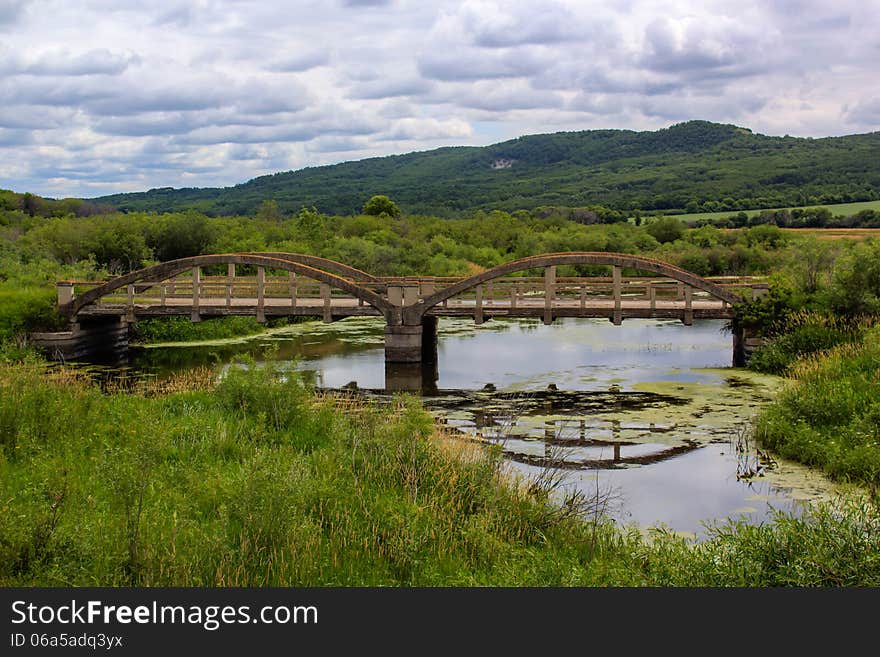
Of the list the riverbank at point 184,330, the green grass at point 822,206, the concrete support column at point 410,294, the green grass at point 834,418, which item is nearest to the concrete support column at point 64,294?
the riverbank at point 184,330

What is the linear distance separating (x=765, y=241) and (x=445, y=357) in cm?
3899

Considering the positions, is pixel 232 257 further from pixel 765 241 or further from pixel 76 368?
pixel 765 241

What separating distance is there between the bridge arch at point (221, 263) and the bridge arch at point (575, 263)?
994mm

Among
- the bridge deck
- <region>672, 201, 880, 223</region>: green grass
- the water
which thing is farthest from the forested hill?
the bridge deck

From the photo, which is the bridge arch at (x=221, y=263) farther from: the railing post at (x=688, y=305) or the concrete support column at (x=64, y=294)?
the railing post at (x=688, y=305)

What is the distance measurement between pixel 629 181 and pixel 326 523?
14321cm

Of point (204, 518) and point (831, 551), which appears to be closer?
point (831, 551)

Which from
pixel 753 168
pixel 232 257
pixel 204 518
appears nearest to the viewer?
pixel 204 518

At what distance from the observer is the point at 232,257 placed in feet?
104

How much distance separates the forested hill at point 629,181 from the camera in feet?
392

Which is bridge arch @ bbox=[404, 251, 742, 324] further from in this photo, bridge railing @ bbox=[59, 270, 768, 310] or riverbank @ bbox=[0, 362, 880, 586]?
riverbank @ bbox=[0, 362, 880, 586]

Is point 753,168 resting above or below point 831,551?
above

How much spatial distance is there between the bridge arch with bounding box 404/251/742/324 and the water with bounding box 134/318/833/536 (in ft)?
6.41

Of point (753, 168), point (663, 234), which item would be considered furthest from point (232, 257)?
point (753, 168)
